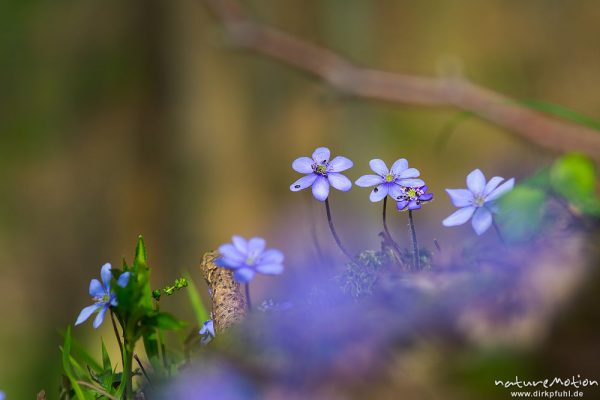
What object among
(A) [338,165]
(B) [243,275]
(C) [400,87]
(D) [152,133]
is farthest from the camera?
(D) [152,133]

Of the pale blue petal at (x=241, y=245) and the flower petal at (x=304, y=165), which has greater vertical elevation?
the flower petal at (x=304, y=165)

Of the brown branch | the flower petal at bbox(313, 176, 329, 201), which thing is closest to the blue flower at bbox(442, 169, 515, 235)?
the flower petal at bbox(313, 176, 329, 201)

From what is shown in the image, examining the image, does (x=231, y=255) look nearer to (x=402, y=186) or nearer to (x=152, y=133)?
(x=402, y=186)

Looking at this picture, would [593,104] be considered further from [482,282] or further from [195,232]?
[482,282]

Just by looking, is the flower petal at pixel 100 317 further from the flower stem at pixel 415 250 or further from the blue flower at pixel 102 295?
the flower stem at pixel 415 250

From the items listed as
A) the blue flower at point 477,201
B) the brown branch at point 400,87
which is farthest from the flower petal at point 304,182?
the brown branch at point 400,87

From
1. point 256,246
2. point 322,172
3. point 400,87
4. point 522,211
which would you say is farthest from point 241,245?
point 400,87
